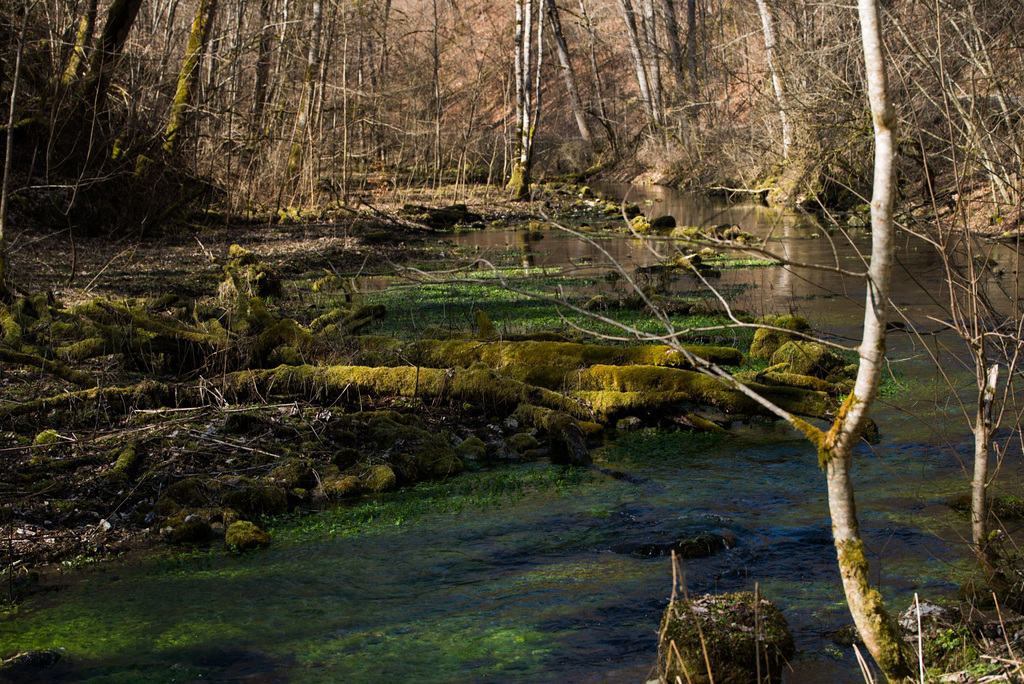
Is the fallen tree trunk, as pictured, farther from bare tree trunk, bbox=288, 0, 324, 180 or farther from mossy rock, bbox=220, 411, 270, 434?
A: bare tree trunk, bbox=288, 0, 324, 180

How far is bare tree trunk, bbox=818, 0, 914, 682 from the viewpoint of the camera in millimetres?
2848

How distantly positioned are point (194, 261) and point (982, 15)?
13055mm

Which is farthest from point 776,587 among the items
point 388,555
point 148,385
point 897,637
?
point 148,385

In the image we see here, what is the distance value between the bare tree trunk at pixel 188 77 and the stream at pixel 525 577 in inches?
583

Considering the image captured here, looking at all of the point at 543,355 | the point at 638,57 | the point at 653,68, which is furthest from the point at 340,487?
the point at 653,68

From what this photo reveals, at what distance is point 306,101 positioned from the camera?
80.5 feet

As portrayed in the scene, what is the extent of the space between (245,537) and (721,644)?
3.17 m

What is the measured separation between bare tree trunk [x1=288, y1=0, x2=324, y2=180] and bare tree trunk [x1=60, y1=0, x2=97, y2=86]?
7.93 metres

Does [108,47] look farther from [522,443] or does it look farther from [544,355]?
[522,443]

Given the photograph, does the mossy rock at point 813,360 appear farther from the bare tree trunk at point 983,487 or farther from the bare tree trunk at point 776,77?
the bare tree trunk at point 776,77

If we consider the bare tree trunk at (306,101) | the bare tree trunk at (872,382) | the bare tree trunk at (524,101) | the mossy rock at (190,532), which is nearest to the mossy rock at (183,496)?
the mossy rock at (190,532)

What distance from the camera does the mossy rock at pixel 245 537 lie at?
5594 mm

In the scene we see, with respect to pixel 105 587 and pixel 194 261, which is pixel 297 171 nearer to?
pixel 194 261

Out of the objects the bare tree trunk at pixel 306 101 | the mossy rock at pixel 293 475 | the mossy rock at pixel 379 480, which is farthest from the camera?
the bare tree trunk at pixel 306 101
